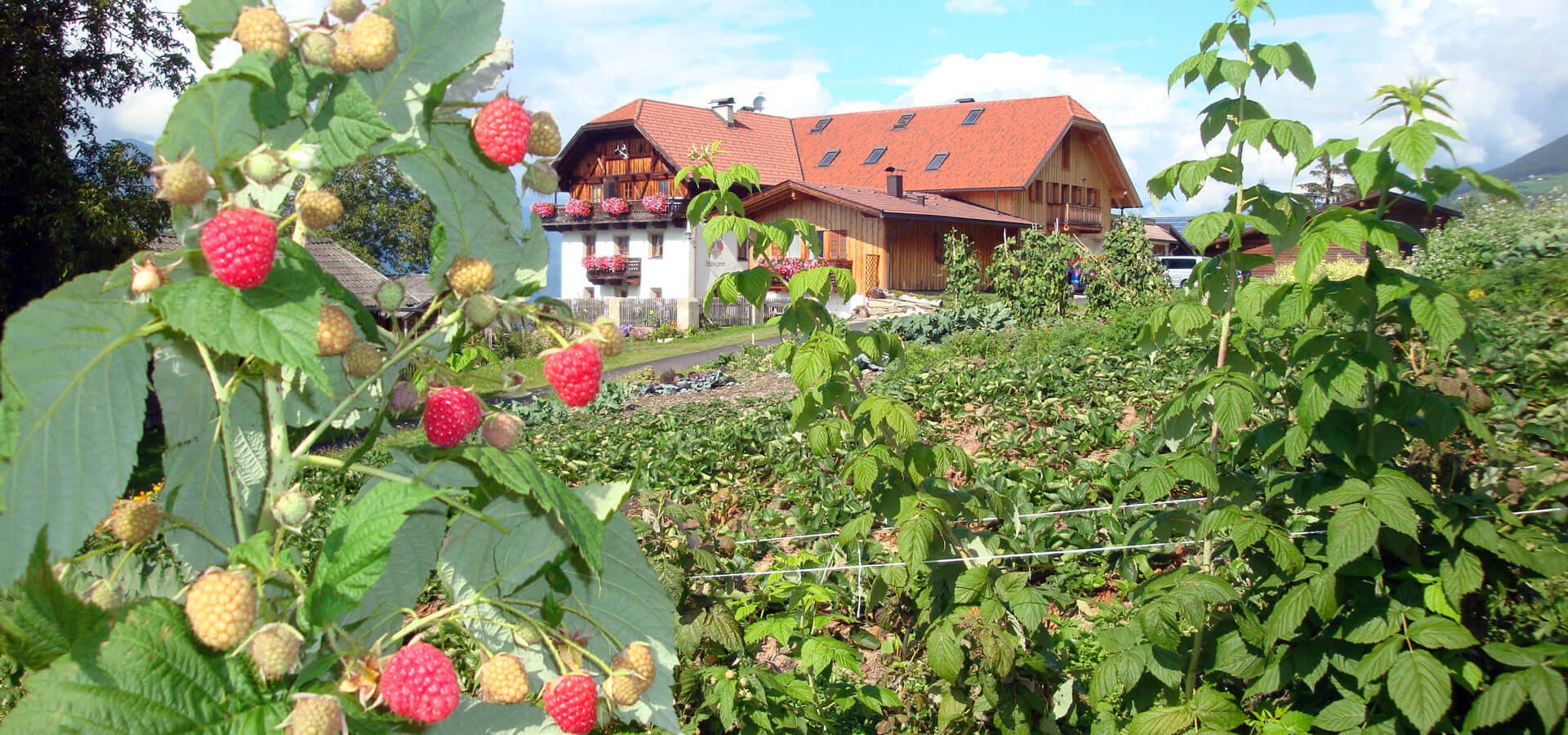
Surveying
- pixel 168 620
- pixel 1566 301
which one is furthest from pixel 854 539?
pixel 1566 301

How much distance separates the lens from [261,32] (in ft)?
2.64

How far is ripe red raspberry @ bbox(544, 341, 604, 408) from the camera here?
35.7 inches

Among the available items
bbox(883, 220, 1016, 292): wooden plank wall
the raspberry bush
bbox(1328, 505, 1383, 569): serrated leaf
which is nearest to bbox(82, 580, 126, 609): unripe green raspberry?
the raspberry bush

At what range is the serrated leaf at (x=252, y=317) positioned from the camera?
0.74 meters

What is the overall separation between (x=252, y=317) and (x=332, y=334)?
2.5 inches

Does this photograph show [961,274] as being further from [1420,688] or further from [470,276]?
[470,276]

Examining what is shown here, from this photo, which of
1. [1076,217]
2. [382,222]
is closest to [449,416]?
[1076,217]

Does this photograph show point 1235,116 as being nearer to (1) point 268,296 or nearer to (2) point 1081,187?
(1) point 268,296

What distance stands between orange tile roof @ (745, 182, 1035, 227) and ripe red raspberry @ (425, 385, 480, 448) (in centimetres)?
2633

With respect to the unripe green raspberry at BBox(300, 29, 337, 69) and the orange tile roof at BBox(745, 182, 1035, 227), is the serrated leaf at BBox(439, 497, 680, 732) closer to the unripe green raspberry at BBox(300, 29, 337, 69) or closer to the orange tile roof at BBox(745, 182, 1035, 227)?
the unripe green raspberry at BBox(300, 29, 337, 69)

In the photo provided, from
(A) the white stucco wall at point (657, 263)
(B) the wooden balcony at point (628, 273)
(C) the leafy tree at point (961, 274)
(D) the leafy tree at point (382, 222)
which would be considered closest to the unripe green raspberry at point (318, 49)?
(C) the leafy tree at point (961, 274)

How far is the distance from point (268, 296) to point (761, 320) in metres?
30.9

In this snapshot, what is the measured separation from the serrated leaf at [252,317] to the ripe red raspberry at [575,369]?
0.68ft

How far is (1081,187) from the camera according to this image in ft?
120
